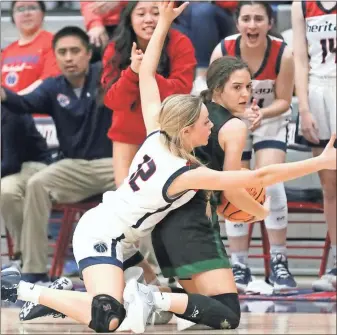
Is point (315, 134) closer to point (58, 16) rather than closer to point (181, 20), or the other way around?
point (181, 20)

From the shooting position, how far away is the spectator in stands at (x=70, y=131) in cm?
599

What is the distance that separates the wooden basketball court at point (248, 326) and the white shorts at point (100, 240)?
710mm

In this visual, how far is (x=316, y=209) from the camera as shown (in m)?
6.22

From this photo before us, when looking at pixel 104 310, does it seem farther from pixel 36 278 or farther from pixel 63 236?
pixel 63 236

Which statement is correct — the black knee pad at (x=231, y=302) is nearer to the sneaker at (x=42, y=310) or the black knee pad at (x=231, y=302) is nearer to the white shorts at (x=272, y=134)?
the sneaker at (x=42, y=310)

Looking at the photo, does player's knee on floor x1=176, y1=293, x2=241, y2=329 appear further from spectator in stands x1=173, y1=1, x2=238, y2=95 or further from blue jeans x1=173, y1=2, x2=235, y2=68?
blue jeans x1=173, y1=2, x2=235, y2=68

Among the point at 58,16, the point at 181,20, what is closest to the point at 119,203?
the point at 181,20

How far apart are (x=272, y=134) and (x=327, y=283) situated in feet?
3.23

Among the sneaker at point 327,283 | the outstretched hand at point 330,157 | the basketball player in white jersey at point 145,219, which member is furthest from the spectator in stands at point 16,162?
the outstretched hand at point 330,157

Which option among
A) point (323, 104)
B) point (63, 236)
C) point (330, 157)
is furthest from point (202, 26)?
point (330, 157)

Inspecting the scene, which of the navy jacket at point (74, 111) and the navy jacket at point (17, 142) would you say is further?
the navy jacket at point (17, 142)

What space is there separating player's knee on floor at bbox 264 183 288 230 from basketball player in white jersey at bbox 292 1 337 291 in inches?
11.3

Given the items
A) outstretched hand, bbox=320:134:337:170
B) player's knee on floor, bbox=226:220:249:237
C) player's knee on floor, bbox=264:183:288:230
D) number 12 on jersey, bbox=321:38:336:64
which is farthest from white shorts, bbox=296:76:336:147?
outstretched hand, bbox=320:134:337:170

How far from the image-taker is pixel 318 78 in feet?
18.5
